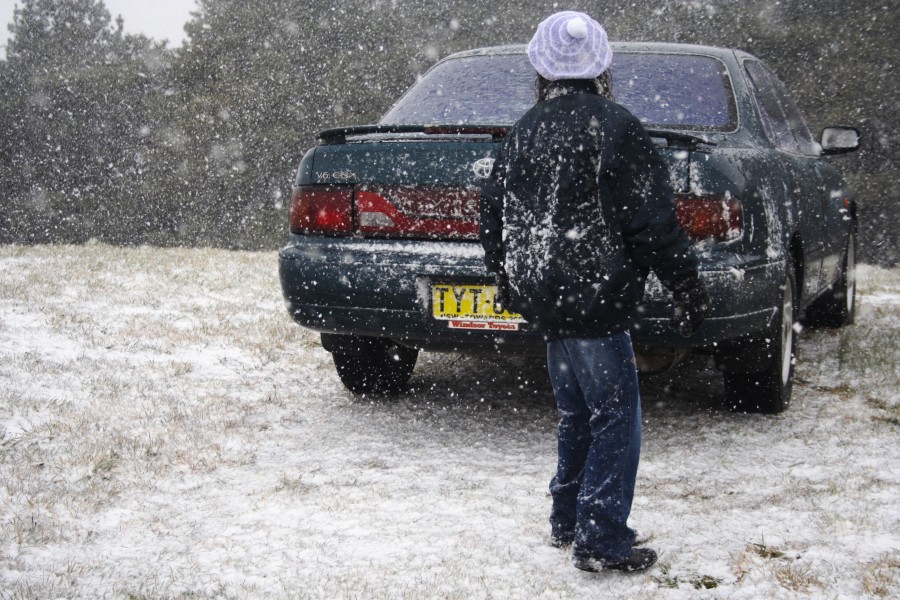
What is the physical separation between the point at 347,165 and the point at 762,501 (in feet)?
6.87

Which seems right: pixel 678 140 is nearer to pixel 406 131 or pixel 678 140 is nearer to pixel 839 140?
pixel 406 131

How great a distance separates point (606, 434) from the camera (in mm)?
2590

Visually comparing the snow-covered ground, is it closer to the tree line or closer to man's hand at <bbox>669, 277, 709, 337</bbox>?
man's hand at <bbox>669, 277, 709, 337</bbox>

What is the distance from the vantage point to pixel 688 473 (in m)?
3.53

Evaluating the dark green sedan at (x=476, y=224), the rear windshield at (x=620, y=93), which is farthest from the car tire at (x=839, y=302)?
the rear windshield at (x=620, y=93)

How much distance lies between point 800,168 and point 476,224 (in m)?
1.92

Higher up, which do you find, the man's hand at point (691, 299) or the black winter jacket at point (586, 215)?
the black winter jacket at point (586, 215)

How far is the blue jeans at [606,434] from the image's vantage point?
8.41 feet

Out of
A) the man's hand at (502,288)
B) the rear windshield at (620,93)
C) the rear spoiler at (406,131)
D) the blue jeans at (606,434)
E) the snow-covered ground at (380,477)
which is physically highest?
the rear windshield at (620,93)

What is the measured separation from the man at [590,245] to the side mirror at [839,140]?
11.6 feet

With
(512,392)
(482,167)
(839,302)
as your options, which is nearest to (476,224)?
(482,167)

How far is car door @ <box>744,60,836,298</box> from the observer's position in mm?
4309

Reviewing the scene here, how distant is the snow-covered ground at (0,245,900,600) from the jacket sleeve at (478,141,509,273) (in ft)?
3.00

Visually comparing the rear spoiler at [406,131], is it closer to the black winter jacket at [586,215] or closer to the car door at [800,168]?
the black winter jacket at [586,215]
